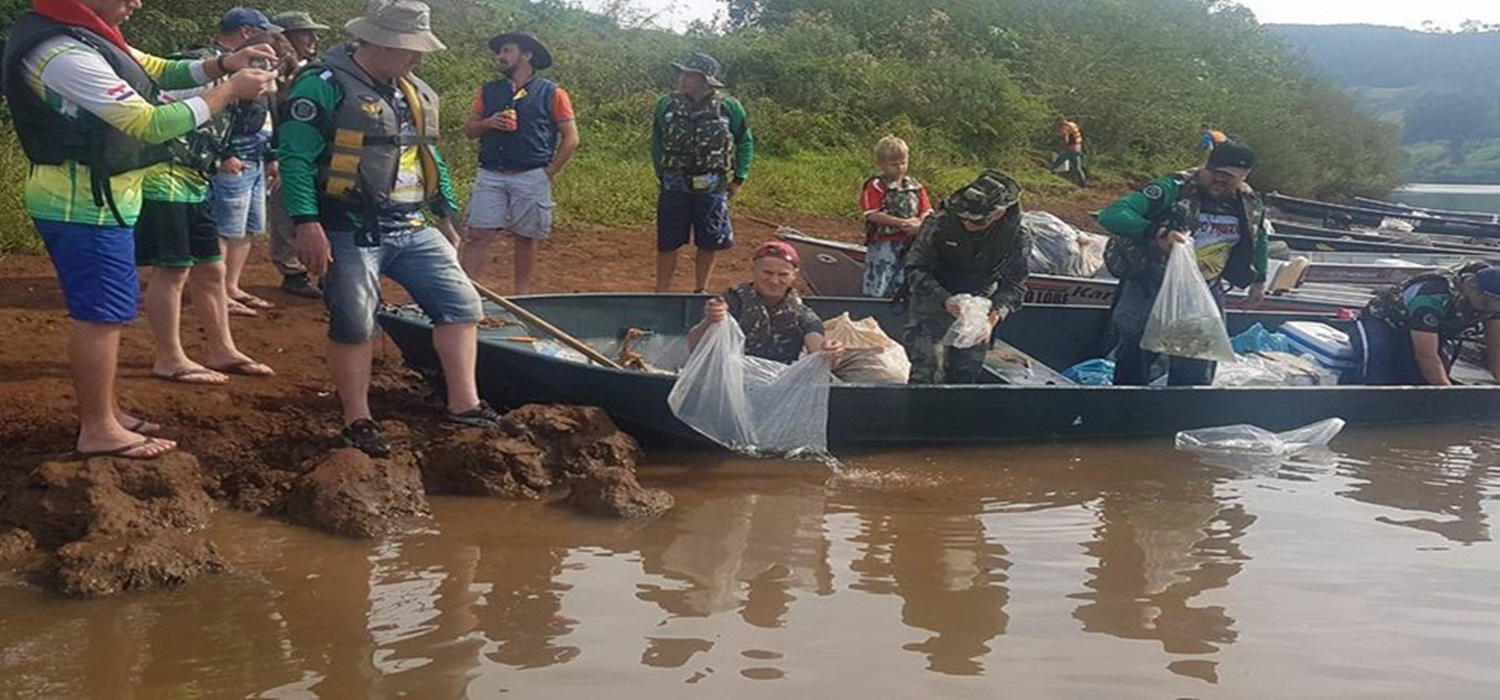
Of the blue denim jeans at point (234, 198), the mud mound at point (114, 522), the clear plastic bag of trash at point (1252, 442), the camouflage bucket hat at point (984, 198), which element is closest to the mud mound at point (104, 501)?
the mud mound at point (114, 522)

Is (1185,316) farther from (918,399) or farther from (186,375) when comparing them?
(186,375)

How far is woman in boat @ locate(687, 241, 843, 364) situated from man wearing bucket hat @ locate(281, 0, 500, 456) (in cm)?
132

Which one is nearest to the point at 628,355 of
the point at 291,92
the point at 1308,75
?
the point at 291,92

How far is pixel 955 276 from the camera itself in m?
6.23

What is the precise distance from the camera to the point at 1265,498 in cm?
549

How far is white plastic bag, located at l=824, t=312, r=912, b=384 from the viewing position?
6355 millimetres

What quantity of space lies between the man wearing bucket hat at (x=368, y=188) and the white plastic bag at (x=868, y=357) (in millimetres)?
1935

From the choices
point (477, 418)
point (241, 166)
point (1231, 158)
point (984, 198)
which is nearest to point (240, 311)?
point (241, 166)

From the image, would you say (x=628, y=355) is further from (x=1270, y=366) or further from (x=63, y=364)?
(x=1270, y=366)

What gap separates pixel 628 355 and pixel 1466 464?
400 cm

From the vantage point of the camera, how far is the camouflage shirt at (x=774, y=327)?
6.05 m

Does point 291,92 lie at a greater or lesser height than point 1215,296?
greater

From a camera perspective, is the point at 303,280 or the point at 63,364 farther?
the point at 303,280

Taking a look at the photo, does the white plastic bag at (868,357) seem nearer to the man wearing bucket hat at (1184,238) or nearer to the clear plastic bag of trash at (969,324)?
the clear plastic bag of trash at (969,324)
